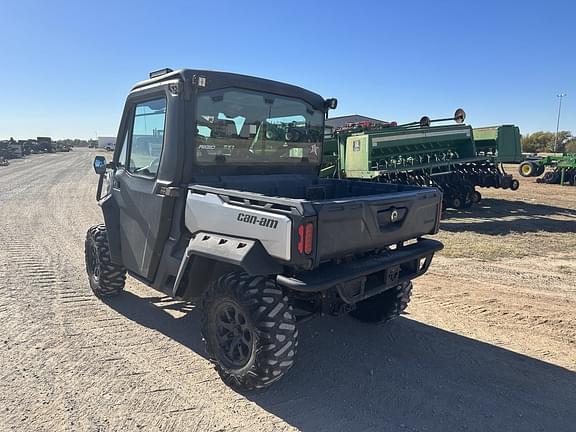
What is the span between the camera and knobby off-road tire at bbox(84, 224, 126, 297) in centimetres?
475

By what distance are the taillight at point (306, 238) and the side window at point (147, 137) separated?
5.67 ft

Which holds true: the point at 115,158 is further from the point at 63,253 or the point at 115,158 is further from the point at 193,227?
the point at 63,253

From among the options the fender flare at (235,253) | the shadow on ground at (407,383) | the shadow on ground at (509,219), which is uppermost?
the fender flare at (235,253)

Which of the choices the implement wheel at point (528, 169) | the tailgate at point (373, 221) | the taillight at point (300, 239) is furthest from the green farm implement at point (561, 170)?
the taillight at point (300, 239)

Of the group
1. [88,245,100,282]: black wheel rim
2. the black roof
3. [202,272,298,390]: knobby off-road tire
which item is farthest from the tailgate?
[88,245,100,282]: black wheel rim

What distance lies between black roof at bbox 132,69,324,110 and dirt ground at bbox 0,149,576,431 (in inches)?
89.4

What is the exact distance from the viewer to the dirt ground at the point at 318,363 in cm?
287

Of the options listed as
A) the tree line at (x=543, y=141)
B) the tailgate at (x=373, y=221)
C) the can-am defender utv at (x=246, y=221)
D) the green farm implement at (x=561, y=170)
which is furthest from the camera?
the tree line at (x=543, y=141)

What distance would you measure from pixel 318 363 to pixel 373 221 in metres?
1.31

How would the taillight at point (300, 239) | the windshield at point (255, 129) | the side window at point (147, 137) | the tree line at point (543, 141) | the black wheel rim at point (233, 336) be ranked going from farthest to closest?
the tree line at point (543, 141), the side window at point (147, 137), the windshield at point (255, 129), the black wheel rim at point (233, 336), the taillight at point (300, 239)

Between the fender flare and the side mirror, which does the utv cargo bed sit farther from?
the side mirror

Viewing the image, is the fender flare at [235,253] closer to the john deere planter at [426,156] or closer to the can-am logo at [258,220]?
the can-am logo at [258,220]

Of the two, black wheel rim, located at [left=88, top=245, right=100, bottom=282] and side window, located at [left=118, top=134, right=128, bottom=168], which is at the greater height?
side window, located at [left=118, top=134, right=128, bottom=168]

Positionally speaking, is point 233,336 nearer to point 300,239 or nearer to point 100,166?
point 300,239
